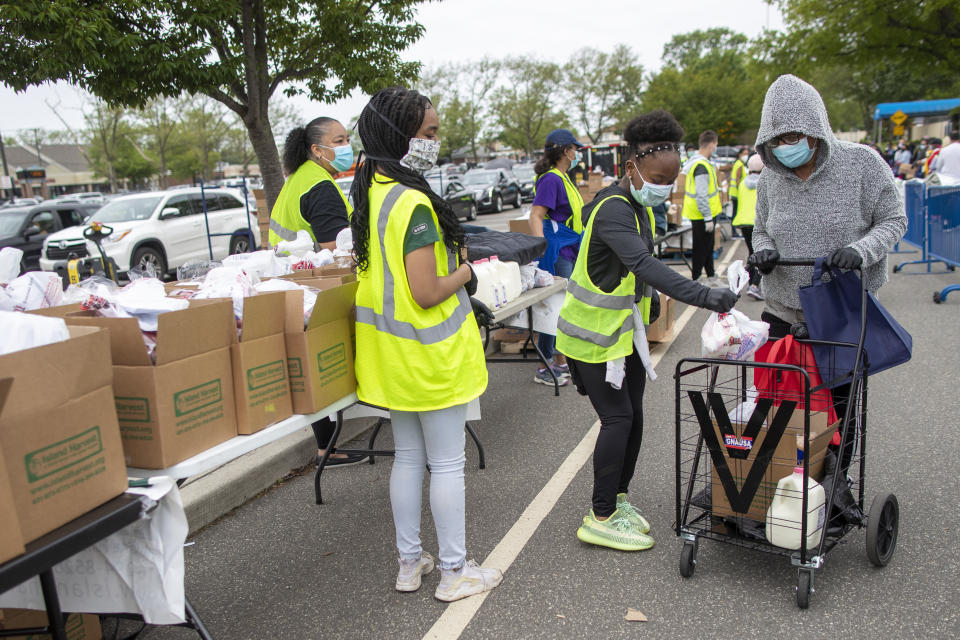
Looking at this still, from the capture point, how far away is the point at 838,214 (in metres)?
3.01

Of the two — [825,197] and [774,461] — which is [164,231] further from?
[774,461]

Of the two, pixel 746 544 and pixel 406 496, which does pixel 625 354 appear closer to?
pixel 746 544

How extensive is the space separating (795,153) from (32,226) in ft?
52.4

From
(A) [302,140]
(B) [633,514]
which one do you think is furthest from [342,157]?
(B) [633,514]

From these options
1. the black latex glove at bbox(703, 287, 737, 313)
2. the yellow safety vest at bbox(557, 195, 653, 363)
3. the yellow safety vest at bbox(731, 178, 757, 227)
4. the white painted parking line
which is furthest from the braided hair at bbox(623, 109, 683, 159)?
the yellow safety vest at bbox(731, 178, 757, 227)

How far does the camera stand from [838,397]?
2932 mm

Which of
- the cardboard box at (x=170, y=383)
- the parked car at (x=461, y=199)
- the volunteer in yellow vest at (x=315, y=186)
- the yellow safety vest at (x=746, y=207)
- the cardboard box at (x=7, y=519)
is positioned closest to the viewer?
the cardboard box at (x=7, y=519)

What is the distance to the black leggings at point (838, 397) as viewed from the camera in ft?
9.77

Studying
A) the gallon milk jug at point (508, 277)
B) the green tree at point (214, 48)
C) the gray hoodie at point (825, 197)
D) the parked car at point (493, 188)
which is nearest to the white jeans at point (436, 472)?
the gray hoodie at point (825, 197)

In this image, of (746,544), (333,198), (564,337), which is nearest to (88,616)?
(564,337)

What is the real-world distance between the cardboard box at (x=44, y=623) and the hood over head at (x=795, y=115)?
317 cm

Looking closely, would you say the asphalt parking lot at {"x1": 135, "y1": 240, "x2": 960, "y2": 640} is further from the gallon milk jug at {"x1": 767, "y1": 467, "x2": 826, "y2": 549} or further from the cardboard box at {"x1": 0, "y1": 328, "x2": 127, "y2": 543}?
the cardboard box at {"x1": 0, "y1": 328, "x2": 127, "y2": 543}

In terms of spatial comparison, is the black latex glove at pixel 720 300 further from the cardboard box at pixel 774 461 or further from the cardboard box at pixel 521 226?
the cardboard box at pixel 521 226

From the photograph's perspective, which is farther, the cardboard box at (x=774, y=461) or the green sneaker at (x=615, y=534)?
the green sneaker at (x=615, y=534)
